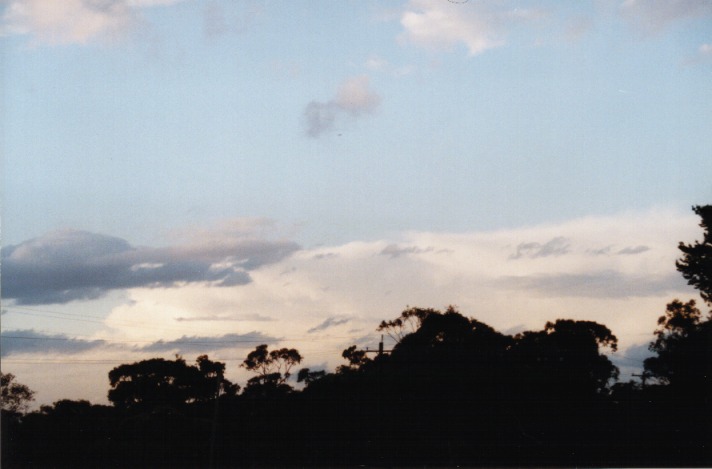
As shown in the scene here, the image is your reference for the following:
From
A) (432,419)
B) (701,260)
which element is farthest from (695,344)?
(432,419)

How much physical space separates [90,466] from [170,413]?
495cm

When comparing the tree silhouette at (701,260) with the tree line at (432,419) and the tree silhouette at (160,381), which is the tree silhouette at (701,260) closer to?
the tree line at (432,419)

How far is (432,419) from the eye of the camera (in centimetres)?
2994

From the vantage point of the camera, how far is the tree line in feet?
85.9

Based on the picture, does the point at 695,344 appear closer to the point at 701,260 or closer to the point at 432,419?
the point at 701,260

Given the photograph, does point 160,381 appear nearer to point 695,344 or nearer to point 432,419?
point 432,419

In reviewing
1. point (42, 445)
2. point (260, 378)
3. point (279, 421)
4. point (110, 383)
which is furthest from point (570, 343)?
point (42, 445)

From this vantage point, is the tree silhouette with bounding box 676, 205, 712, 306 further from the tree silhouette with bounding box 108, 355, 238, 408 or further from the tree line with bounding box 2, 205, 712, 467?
the tree silhouette with bounding box 108, 355, 238, 408

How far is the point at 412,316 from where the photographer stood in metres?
39.6

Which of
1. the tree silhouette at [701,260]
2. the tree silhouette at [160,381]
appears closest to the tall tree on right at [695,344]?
the tree silhouette at [701,260]

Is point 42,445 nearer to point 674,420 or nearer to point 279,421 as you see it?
point 279,421

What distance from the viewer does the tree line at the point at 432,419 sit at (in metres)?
26.2

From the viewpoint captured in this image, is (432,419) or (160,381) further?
(160,381)

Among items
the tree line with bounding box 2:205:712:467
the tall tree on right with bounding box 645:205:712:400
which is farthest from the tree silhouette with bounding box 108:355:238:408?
the tall tree on right with bounding box 645:205:712:400
